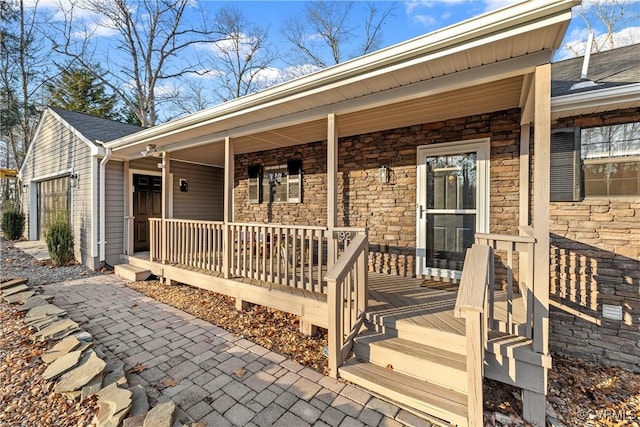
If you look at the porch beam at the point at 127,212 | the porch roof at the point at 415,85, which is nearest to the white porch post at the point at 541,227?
the porch roof at the point at 415,85

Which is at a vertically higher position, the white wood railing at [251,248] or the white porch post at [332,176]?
the white porch post at [332,176]

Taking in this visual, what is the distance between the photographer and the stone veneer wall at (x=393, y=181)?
3783 mm

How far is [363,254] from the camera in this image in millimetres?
3059

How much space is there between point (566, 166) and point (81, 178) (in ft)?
30.3

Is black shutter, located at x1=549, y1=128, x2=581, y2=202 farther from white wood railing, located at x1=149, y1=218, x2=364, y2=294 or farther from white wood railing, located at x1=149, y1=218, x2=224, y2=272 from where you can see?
white wood railing, located at x1=149, y1=218, x2=224, y2=272

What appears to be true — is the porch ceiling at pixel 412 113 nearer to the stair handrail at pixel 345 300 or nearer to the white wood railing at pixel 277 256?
the white wood railing at pixel 277 256

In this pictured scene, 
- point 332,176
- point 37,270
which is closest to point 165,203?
point 37,270

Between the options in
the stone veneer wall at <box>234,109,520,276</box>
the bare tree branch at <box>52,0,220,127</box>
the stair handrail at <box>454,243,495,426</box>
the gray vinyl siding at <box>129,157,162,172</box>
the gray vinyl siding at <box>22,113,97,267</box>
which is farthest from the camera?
the bare tree branch at <box>52,0,220,127</box>

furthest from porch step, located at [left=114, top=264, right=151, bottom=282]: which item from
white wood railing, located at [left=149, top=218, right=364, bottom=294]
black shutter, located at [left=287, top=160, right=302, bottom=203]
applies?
black shutter, located at [left=287, top=160, right=302, bottom=203]

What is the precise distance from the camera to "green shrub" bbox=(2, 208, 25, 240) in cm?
1043

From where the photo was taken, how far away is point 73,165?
721 cm

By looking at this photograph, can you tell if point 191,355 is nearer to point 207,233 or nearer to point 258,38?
point 207,233

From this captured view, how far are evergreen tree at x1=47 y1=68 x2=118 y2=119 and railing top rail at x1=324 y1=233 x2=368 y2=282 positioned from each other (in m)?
17.6

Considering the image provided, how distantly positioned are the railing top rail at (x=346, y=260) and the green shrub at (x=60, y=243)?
7.28 meters
